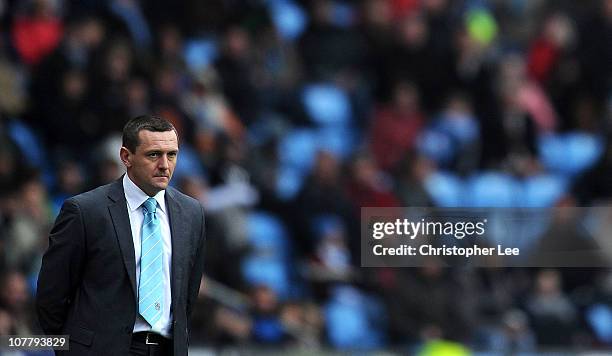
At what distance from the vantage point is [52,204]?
34.5 ft

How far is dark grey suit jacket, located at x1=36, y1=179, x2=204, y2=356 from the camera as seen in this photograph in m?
5.10

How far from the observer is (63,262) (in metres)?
5.10

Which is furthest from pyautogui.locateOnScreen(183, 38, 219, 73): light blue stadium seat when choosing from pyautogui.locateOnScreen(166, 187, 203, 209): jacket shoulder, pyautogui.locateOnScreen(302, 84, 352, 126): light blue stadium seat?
pyautogui.locateOnScreen(166, 187, 203, 209): jacket shoulder

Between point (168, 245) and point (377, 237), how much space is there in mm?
2429

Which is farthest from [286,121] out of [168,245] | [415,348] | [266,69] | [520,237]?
[168,245]

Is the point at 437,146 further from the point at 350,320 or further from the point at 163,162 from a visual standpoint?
the point at 163,162

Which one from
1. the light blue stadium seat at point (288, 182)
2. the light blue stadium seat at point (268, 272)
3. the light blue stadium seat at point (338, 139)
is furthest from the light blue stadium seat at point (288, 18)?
the light blue stadium seat at point (268, 272)

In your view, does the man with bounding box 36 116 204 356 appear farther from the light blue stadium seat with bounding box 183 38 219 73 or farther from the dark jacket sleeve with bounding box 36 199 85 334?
the light blue stadium seat with bounding box 183 38 219 73

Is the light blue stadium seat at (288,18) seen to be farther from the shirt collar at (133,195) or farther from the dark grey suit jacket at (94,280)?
the dark grey suit jacket at (94,280)

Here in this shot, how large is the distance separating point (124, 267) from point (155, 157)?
438mm

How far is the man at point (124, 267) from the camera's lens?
16.8 feet

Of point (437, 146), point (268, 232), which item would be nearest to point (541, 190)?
point (437, 146)

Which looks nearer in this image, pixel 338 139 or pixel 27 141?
pixel 27 141

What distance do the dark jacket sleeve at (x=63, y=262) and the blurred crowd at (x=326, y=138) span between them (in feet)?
13.5
